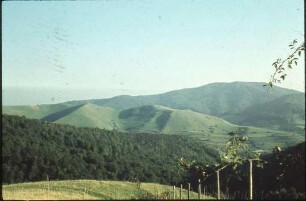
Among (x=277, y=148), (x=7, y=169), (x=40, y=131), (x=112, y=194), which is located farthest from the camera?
(x=40, y=131)

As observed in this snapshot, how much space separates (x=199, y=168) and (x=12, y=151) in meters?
130

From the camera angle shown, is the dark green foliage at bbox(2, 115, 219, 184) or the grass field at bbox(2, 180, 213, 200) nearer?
the grass field at bbox(2, 180, 213, 200)

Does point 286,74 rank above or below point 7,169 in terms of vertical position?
above

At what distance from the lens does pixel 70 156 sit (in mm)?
138750

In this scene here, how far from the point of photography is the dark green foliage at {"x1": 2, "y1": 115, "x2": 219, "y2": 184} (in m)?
123

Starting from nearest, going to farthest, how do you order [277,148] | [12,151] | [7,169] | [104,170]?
[277,148], [7,169], [12,151], [104,170]

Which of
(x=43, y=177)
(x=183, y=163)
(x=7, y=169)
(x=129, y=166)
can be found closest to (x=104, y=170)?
(x=129, y=166)

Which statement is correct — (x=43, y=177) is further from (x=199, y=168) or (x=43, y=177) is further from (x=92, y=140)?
(x=199, y=168)

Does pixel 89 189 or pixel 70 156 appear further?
pixel 70 156

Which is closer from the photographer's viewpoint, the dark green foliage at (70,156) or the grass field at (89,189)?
the grass field at (89,189)

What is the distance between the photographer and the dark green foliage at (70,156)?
122938 mm

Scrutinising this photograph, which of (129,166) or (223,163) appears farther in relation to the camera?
(129,166)

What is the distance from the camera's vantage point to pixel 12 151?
128 metres

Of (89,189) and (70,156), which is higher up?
(89,189)
